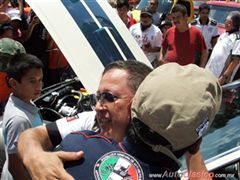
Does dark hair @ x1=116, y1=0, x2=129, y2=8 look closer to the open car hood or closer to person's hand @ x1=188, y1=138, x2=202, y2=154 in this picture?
the open car hood

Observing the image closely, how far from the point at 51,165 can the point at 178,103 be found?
0.42 metres

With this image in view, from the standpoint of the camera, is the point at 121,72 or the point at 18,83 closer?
the point at 121,72

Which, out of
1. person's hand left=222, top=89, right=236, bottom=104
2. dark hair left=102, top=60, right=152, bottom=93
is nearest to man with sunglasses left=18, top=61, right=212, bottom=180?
dark hair left=102, top=60, right=152, bottom=93

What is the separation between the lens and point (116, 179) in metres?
1.10

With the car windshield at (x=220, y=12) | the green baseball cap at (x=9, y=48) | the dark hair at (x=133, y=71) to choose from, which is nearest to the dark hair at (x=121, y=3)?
the car windshield at (x=220, y=12)

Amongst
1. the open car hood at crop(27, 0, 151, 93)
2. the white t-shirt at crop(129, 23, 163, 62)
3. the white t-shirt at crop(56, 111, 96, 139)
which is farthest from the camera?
the white t-shirt at crop(129, 23, 163, 62)

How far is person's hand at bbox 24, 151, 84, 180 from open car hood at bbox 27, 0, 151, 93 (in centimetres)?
134

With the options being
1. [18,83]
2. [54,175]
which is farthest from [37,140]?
[18,83]

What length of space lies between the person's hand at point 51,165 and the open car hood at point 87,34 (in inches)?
52.7

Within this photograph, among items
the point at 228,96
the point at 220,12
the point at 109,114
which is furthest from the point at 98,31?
the point at 220,12

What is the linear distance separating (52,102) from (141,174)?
2.38m

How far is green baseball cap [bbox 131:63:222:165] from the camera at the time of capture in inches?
41.2

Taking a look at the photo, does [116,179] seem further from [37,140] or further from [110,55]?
[110,55]

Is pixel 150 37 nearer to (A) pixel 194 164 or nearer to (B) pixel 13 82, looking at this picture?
(B) pixel 13 82
